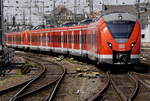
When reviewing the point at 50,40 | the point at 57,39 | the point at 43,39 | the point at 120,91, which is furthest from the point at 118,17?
the point at 43,39

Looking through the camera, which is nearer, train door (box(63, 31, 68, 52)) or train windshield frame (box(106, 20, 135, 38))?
train windshield frame (box(106, 20, 135, 38))

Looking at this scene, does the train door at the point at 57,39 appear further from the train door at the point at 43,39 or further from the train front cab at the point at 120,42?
the train front cab at the point at 120,42

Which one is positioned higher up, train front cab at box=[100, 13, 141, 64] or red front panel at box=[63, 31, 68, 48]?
train front cab at box=[100, 13, 141, 64]

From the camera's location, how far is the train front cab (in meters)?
16.4

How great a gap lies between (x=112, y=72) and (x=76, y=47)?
8717 mm

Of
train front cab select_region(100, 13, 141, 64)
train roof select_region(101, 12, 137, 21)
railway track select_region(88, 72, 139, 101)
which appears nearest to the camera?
railway track select_region(88, 72, 139, 101)

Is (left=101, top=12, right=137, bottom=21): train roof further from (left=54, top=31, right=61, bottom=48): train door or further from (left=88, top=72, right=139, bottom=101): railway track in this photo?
(left=54, top=31, right=61, bottom=48): train door

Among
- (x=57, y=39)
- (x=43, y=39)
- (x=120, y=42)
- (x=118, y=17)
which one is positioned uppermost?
(x=118, y=17)

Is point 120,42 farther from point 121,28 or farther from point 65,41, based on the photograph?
point 65,41

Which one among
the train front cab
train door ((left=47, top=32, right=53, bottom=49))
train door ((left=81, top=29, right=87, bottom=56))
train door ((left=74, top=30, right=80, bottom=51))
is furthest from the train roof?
train door ((left=47, top=32, right=53, bottom=49))

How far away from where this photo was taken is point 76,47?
26.3 meters

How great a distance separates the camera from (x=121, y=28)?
54.5 ft

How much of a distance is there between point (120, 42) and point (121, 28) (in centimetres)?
70

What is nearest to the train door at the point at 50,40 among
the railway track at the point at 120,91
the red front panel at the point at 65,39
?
the red front panel at the point at 65,39
